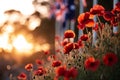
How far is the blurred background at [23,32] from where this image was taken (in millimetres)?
13297

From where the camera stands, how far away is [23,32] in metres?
14.0

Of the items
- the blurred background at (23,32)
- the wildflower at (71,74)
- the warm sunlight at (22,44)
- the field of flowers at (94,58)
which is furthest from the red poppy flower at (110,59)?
the warm sunlight at (22,44)

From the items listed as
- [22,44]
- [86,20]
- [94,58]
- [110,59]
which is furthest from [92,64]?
[22,44]

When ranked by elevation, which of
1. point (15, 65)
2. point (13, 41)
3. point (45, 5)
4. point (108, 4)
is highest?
point (108, 4)

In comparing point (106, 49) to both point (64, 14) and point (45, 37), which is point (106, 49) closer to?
point (64, 14)

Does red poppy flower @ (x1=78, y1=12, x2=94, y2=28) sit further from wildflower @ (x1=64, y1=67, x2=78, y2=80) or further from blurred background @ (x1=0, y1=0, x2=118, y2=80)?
blurred background @ (x1=0, y1=0, x2=118, y2=80)

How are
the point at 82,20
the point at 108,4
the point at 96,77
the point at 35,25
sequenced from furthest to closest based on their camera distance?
1. the point at 35,25
2. the point at 108,4
3. the point at 82,20
4. the point at 96,77

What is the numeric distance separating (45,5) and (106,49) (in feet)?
27.6

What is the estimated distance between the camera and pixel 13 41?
13438 mm

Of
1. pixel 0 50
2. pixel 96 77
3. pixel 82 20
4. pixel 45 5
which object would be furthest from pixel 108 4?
pixel 0 50

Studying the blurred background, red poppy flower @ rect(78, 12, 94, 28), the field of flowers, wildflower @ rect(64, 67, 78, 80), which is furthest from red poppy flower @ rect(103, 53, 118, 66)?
the blurred background

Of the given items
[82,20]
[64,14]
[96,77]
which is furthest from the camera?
[64,14]

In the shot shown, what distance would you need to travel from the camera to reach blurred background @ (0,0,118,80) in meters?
13.3

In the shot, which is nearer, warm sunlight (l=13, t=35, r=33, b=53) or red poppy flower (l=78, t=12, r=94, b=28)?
red poppy flower (l=78, t=12, r=94, b=28)
